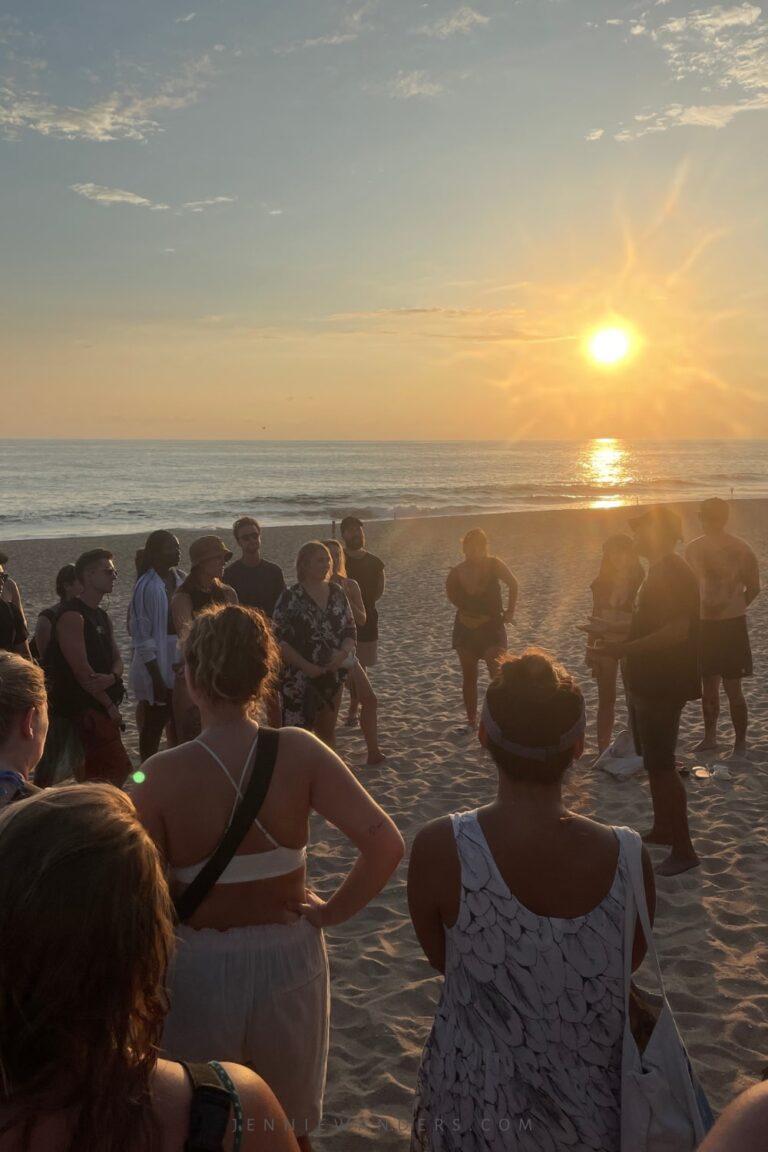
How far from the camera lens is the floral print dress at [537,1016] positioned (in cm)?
204

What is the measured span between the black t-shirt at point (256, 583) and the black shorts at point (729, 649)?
366cm

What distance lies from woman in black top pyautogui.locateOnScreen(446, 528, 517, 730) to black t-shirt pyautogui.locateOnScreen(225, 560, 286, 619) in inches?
67.1

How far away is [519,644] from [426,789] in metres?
5.86

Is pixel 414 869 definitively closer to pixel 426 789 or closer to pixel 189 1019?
pixel 189 1019

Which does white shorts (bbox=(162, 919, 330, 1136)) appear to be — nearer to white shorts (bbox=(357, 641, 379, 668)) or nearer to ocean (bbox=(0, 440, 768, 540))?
white shorts (bbox=(357, 641, 379, 668))

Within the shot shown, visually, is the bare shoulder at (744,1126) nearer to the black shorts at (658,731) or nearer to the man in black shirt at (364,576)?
the black shorts at (658,731)

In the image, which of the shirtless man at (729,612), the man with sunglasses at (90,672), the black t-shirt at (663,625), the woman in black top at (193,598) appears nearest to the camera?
the black t-shirt at (663,625)

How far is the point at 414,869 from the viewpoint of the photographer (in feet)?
7.16

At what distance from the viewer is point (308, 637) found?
241 inches

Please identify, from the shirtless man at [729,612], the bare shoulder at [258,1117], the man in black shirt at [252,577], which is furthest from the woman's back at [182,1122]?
the shirtless man at [729,612]

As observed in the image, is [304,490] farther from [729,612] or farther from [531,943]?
[531,943]

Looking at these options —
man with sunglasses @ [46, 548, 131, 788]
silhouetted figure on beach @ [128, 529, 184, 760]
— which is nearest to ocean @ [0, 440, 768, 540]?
silhouetted figure on beach @ [128, 529, 184, 760]

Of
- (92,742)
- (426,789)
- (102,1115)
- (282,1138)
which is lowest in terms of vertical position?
(426,789)

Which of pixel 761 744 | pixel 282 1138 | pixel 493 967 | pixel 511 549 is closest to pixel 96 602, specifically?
pixel 493 967
